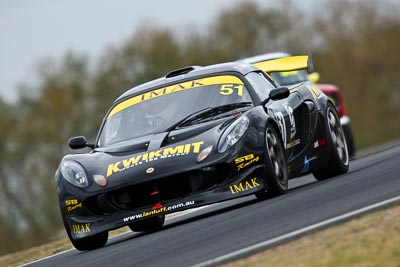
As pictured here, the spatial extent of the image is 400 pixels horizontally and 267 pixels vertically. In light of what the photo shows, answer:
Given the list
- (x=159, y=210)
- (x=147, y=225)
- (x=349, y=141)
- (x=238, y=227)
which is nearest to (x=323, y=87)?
(x=349, y=141)

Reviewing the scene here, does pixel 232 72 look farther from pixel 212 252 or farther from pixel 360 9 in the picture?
pixel 360 9

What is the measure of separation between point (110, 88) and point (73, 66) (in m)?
7.77

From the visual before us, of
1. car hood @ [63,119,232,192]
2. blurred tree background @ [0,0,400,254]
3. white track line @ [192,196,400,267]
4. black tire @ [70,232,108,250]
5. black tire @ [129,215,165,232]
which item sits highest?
white track line @ [192,196,400,267]

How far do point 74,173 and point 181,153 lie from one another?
3.46 ft

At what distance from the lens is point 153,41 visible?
78.1m

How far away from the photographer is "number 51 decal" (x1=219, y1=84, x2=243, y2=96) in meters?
12.5

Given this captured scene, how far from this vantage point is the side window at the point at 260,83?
41.8 feet

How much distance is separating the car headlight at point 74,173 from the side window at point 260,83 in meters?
2.09

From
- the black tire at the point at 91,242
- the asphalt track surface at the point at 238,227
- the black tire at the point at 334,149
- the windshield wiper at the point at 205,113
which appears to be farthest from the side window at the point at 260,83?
the black tire at the point at 91,242

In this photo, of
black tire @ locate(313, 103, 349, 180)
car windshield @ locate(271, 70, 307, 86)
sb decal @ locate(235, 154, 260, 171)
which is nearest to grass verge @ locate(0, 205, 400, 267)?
sb decal @ locate(235, 154, 260, 171)

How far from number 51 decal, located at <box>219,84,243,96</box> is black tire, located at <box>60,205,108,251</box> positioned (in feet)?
6.34

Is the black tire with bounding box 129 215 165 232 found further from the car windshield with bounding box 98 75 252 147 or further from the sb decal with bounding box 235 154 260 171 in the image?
the sb decal with bounding box 235 154 260 171

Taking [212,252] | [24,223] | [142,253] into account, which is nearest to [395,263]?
[212,252]

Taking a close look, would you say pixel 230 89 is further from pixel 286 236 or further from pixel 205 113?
pixel 286 236
